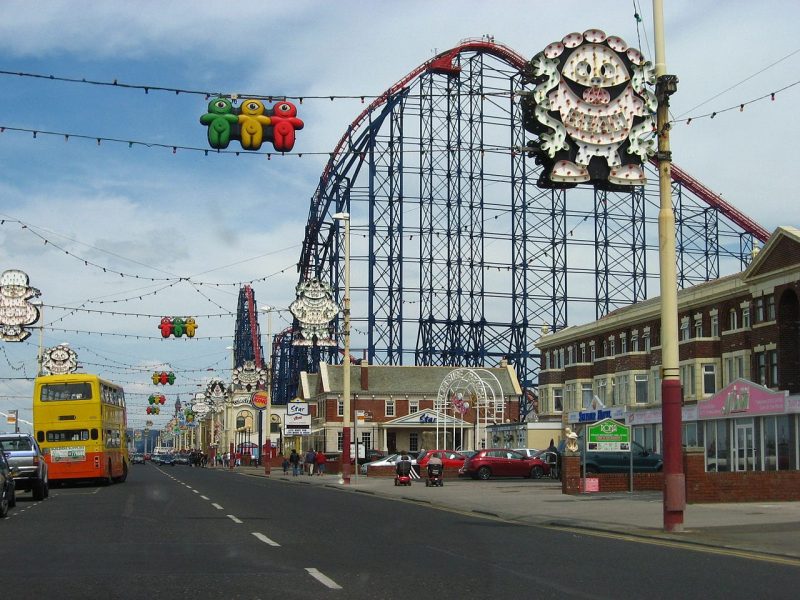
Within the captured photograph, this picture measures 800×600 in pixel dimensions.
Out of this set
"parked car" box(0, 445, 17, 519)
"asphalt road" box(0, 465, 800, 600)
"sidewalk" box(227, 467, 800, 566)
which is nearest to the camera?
"asphalt road" box(0, 465, 800, 600)

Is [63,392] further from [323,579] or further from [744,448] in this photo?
[323,579]

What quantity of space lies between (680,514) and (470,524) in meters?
4.45

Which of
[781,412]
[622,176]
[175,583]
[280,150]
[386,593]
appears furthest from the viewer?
[781,412]

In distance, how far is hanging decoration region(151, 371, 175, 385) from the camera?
8781 centimetres

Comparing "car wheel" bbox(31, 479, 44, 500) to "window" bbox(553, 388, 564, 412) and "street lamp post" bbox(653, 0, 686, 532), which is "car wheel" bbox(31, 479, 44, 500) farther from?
"window" bbox(553, 388, 564, 412)

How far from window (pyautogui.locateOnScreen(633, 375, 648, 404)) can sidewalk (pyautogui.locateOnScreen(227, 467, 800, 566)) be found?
2407 cm

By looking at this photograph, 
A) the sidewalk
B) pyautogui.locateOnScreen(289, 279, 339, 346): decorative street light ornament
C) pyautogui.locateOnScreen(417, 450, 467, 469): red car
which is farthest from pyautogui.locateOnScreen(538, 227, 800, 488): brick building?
pyautogui.locateOnScreen(289, 279, 339, 346): decorative street light ornament

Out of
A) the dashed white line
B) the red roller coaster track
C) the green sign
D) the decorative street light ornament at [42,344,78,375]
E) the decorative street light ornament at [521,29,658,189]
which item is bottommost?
the dashed white line

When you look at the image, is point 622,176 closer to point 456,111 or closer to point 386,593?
point 386,593

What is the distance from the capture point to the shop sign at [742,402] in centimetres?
3909

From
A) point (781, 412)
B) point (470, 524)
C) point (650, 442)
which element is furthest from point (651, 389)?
point (470, 524)

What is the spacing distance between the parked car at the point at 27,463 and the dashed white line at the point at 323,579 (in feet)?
69.2

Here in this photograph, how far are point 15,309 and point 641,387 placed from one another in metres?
32.2

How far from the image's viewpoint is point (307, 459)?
209 feet
